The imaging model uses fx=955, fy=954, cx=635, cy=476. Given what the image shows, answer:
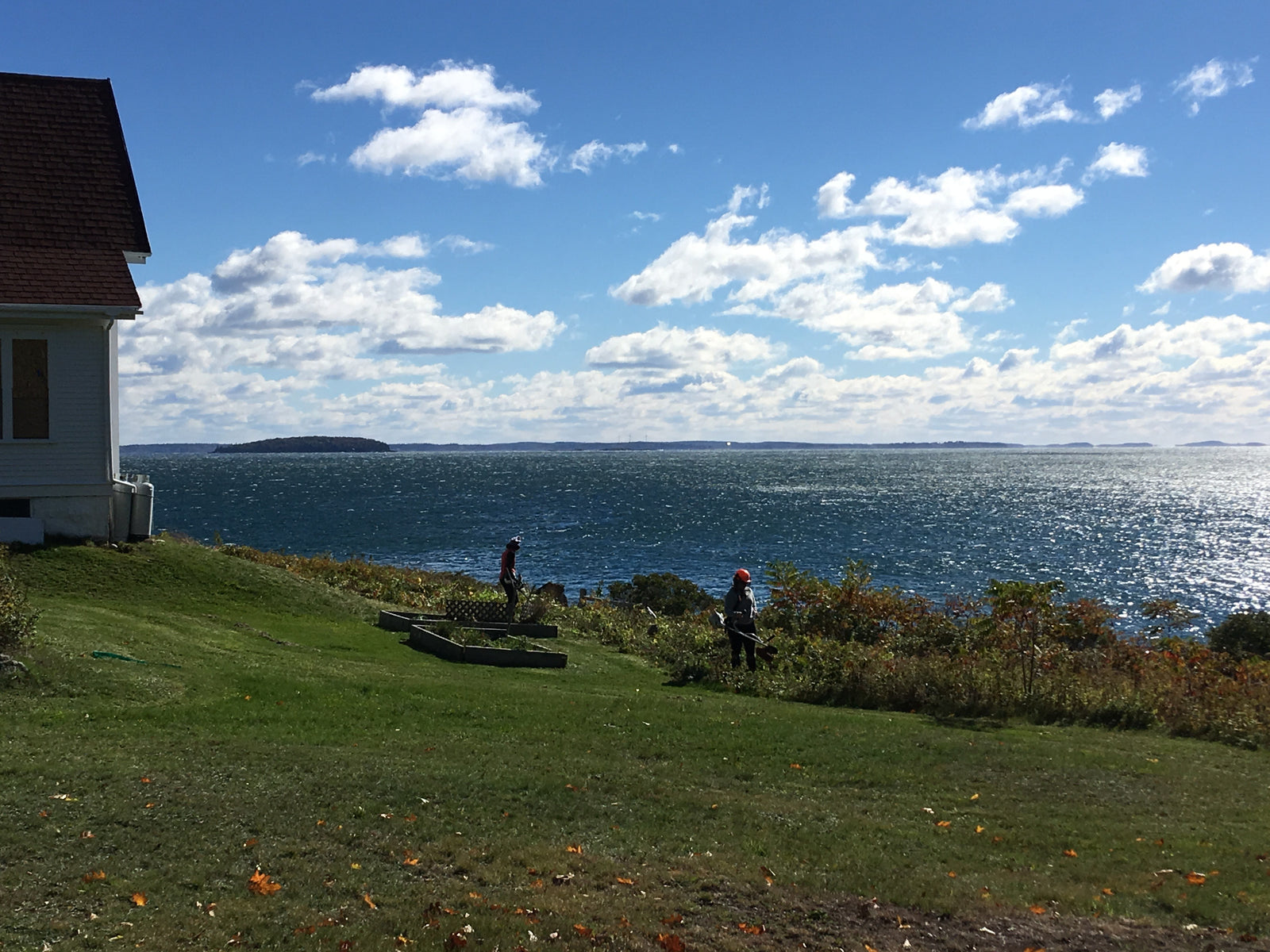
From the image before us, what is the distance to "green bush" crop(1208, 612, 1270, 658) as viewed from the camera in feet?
88.3

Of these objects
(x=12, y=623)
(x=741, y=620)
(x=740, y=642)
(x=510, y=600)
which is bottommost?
(x=740, y=642)

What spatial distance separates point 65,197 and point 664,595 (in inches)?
826

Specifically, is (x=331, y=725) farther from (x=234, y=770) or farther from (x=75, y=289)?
(x=75, y=289)

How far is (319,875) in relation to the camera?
285 inches

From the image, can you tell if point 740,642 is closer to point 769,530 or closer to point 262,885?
point 262,885

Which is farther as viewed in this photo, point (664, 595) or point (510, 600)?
point (664, 595)

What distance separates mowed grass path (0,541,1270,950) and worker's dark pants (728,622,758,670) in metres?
2.64

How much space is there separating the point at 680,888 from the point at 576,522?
229 ft

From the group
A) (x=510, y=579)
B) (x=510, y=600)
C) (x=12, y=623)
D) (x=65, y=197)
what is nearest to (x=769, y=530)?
(x=510, y=600)

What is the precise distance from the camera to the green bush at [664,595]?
3259 centimetres

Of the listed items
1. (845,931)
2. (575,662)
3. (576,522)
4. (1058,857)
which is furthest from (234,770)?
(576,522)

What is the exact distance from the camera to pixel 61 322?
2066cm

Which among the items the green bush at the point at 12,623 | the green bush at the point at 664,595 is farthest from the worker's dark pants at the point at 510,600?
the green bush at the point at 664,595

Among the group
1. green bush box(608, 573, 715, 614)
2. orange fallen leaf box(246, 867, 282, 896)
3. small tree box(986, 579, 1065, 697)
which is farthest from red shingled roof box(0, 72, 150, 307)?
small tree box(986, 579, 1065, 697)
